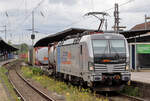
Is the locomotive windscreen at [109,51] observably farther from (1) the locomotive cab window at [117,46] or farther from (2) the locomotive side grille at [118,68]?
(2) the locomotive side grille at [118,68]

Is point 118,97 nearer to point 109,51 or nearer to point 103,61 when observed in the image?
point 103,61

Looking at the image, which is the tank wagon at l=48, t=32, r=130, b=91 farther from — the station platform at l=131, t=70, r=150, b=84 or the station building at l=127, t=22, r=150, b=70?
the station building at l=127, t=22, r=150, b=70

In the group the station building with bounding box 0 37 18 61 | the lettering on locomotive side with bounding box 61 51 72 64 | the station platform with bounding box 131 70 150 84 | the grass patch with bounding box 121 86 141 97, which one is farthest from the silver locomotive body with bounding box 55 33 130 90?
the station building with bounding box 0 37 18 61

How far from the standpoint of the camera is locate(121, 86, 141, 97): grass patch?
47.0 feet

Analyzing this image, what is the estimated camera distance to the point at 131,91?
1480 centimetres

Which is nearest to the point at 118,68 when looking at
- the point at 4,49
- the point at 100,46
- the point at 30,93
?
the point at 100,46

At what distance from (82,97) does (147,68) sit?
15.8 meters

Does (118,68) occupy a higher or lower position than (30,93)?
higher

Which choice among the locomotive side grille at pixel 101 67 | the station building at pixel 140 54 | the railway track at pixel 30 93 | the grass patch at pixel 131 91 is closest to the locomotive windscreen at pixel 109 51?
the locomotive side grille at pixel 101 67

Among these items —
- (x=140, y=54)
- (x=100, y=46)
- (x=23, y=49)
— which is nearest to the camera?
(x=100, y=46)

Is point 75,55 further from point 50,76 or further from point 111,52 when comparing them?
point 50,76

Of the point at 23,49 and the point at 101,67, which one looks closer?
the point at 101,67

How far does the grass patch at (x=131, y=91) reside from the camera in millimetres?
14312

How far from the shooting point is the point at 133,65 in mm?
26656
